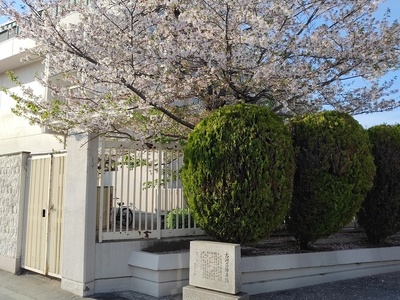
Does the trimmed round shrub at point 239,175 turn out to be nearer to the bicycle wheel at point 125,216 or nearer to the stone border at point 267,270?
the stone border at point 267,270

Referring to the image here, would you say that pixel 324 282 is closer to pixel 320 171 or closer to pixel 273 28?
pixel 320 171

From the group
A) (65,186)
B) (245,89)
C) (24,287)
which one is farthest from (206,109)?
(24,287)

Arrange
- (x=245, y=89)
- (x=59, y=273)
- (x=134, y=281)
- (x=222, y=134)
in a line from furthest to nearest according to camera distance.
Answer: (x=245, y=89) < (x=59, y=273) < (x=134, y=281) < (x=222, y=134)

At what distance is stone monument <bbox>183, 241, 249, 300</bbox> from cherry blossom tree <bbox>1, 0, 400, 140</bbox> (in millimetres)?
2525

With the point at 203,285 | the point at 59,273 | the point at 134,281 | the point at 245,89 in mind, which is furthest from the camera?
the point at 245,89

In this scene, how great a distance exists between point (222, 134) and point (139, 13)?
269 cm

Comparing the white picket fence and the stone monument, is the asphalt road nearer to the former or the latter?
the stone monument

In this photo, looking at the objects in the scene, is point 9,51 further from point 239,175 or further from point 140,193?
point 239,175

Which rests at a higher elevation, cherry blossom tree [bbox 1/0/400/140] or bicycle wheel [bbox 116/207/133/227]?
cherry blossom tree [bbox 1/0/400/140]

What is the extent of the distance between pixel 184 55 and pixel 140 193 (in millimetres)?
2334

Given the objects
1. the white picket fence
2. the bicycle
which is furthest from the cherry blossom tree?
the bicycle

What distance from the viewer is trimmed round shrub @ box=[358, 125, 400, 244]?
299 inches

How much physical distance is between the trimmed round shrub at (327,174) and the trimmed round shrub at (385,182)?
925mm

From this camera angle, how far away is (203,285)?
5.40 metres
